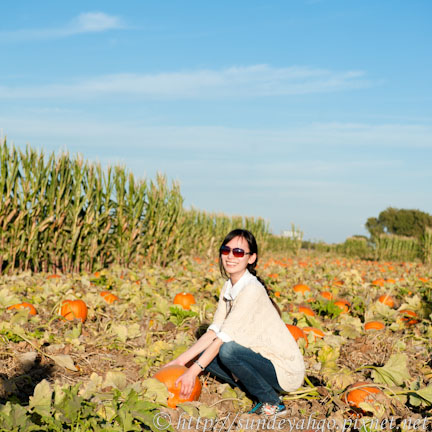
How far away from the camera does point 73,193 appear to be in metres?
9.41

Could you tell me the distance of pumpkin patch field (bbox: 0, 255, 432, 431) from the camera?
2.39m

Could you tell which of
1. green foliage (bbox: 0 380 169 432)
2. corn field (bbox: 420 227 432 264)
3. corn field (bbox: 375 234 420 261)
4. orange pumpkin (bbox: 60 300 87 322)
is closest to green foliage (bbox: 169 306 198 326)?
orange pumpkin (bbox: 60 300 87 322)

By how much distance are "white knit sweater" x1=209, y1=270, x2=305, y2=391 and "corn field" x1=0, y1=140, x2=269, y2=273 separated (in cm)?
653

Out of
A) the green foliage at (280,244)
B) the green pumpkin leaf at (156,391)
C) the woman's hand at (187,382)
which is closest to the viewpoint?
the green pumpkin leaf at (156,391)

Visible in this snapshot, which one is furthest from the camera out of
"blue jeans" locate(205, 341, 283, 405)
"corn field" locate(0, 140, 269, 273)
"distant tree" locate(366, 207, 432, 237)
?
"distant tree" locate(366, 207, 432, 237)

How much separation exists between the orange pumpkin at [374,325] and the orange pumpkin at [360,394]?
185cm

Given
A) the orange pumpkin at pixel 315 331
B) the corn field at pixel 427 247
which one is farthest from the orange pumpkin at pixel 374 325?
the corn field at pixel 427 247

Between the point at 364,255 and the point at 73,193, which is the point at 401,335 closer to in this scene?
the point at 73,193

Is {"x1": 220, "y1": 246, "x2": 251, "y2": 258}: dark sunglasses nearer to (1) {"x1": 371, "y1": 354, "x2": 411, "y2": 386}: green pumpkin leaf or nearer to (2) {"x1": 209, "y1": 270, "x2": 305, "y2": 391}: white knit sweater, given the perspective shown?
(2) {"x1": 209, "y1": 270, "x2": 305, "y2": 391}: white knit sweater

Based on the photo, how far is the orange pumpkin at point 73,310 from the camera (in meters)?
4.69

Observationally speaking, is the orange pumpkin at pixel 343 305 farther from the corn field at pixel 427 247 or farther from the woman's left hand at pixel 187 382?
the corn field at pixel 427 247

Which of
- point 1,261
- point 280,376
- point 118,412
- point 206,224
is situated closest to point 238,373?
point 280,376

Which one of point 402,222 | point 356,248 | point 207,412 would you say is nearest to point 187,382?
point 207,412

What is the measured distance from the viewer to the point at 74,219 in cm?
916
